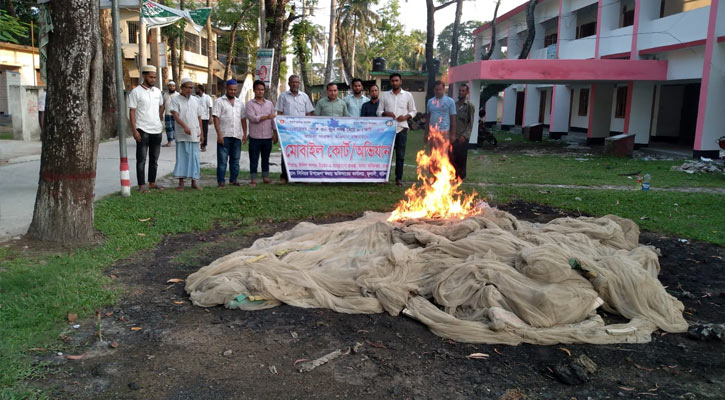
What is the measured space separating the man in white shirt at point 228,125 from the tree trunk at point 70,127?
354 centimetres

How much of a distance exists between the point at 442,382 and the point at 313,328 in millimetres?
1193

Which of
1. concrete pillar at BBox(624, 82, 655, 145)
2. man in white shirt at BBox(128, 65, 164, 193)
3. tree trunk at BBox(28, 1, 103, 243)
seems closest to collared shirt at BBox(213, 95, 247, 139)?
man in white shirt at BBox(128, 65, 164, 193)

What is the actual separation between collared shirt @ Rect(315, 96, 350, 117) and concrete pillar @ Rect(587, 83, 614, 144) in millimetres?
16740

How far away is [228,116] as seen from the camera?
32.0 ft

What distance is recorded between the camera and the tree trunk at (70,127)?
19.5 ft

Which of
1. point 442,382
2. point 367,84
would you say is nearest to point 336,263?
point 442,382

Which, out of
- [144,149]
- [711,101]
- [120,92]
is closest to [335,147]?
[144,149]

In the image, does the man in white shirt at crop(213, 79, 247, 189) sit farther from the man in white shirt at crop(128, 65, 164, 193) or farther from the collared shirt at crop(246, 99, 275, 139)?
the man in white shirt at crop(128, 65, 164, 193)

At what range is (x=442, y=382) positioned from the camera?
11.6 ft

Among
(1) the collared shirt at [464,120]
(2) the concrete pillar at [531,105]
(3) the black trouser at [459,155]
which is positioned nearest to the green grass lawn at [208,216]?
(3) the black trouser at [459,155]

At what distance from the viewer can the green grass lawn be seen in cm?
417

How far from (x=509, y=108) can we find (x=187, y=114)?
93.1ft

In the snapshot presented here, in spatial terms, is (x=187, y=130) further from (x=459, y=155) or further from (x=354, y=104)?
(x=459, y=155)

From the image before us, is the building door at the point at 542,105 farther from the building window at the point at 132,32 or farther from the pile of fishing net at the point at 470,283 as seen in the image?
the building window at the point at 132,32
